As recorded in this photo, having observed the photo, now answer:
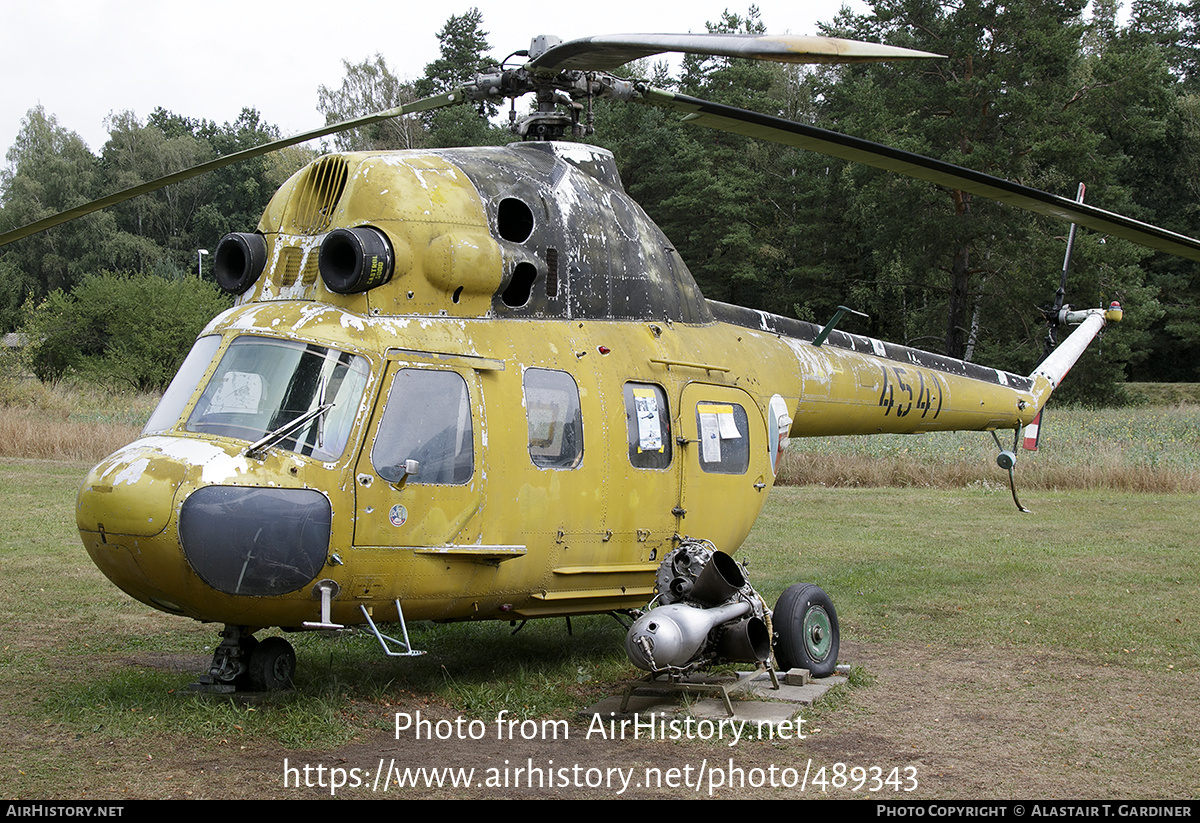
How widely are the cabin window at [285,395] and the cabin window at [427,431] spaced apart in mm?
230

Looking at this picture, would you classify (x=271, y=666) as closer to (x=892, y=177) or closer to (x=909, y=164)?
(x=909, y=164)

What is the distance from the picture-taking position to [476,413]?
6.62 metres

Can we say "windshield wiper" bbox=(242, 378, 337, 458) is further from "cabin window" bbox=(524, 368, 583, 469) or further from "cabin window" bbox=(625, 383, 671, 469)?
"cabin window" bbox=(625, 383, 671, 469)

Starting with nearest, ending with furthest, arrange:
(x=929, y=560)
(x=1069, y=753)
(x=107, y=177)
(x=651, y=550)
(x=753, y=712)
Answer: (x=1069, y=753), (x=753, y=712), (x=651, y=550), (x=929, y=560), (x=107, y=177)

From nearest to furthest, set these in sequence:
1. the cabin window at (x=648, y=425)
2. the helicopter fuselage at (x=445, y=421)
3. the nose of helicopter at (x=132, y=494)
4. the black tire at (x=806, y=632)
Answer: the nose of helicopter at (x=132, y=494) → the helicopter fuselage at (x=445, y=421) → the cabin window at (x=648, y=425) → the black tire at (x=806, y=632)

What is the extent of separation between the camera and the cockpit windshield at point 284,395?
6055 millimetres

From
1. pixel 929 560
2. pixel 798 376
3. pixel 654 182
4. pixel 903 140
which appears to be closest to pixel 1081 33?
pixel 903 140

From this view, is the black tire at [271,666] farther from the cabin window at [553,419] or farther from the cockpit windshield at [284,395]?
the cabin window at [553,419]

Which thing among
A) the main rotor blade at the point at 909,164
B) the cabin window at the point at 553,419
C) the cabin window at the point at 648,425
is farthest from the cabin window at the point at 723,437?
the main rotor blade at the point at 909,164

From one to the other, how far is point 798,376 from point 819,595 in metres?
2.16

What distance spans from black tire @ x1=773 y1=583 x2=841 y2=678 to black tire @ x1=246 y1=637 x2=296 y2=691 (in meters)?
3.40

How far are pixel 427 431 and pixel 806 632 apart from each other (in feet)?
10.6

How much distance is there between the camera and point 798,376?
9.34m

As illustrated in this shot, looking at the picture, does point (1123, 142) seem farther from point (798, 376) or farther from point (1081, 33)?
point (798, 376)
